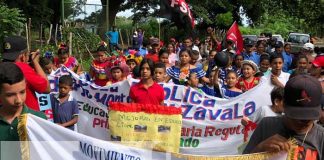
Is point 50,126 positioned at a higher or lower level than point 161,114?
higher

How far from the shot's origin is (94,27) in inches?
908

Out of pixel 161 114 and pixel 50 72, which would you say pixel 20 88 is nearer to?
pixel 161 114

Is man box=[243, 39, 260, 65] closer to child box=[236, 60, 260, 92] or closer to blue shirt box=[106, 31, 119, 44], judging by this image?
child box=[236, 60, 260, 92]

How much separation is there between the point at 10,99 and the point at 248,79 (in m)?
4.98

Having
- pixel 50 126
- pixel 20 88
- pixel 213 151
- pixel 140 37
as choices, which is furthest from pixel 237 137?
pixel 140 37

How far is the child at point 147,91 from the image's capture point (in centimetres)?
651

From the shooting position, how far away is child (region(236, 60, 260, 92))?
7551 millimetres

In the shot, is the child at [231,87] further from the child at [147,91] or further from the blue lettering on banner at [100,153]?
the blue lettering on banner at [100,153]

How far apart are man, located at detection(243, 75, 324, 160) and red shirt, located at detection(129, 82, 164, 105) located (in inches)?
136

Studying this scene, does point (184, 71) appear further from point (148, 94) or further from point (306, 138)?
point (306, 138)

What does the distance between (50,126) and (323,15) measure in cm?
3212

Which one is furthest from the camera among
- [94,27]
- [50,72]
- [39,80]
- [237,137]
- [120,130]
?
[94,27]

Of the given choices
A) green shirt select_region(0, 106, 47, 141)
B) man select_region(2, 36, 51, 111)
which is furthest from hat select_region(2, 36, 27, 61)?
green shirt select_region(0, 106, 47, 141)

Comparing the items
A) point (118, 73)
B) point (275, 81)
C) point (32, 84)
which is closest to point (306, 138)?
point (32, 84)
